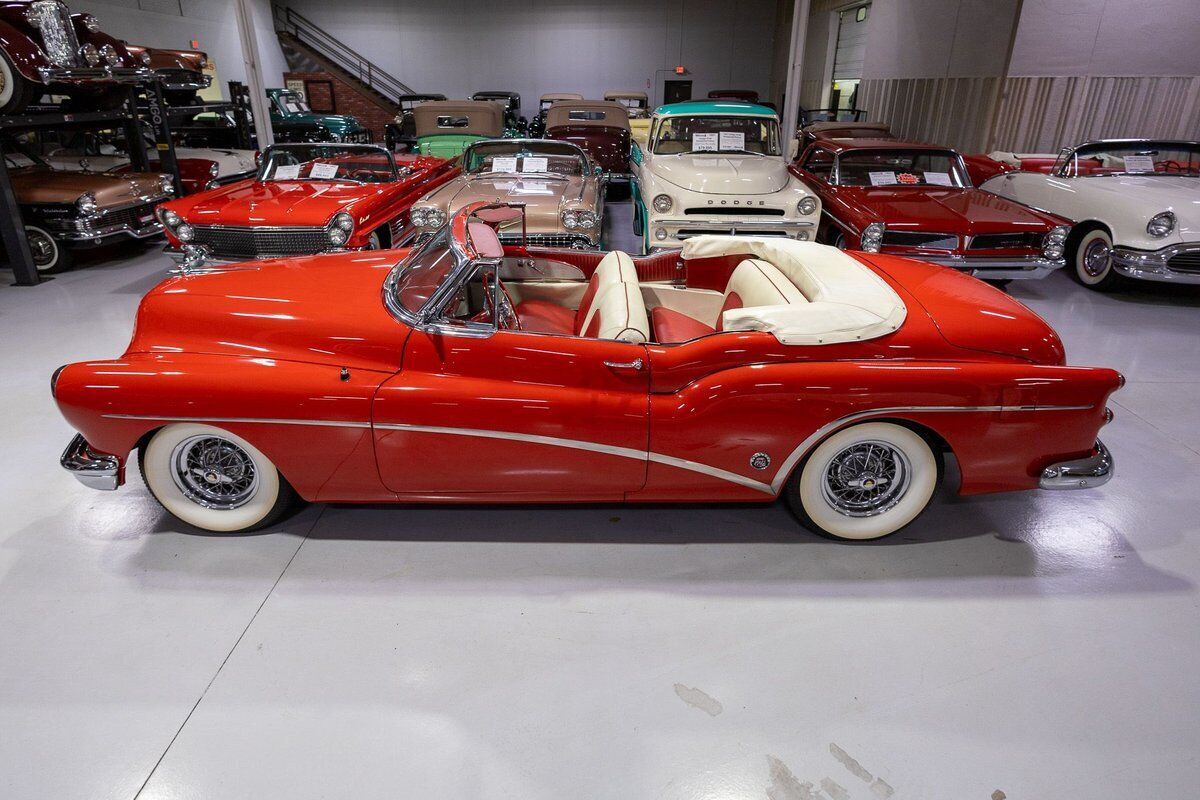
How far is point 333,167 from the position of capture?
610 cm

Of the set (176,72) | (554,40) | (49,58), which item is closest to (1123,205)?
→ (49,58)

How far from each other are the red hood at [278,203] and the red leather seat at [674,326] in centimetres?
309

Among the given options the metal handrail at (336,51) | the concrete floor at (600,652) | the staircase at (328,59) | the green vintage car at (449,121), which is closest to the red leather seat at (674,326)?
the concrete floor at (600,652)

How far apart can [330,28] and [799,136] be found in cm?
1592

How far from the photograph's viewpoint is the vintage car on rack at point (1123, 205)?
5531mm

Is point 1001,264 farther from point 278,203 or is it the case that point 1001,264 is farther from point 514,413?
point 278,203

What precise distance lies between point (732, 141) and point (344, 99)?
16681 mm

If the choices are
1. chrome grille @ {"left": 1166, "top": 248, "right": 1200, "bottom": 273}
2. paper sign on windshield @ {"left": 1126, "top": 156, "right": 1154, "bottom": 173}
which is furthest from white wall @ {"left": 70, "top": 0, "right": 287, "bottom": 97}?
chrome grille @ {"left": 1166, "top": 248, "right": 1200, "bottom": 273}

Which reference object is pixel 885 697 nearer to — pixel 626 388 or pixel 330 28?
pixel 626 388

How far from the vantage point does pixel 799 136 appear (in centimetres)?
1046

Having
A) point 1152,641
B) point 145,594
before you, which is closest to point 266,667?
point 145,594

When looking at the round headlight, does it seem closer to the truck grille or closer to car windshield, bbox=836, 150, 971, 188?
the truck grille

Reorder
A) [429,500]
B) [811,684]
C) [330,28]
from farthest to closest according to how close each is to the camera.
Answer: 1. [330,28]
2. [429,500]
3. [811,684]

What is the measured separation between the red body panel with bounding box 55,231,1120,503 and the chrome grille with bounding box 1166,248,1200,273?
4294mm
